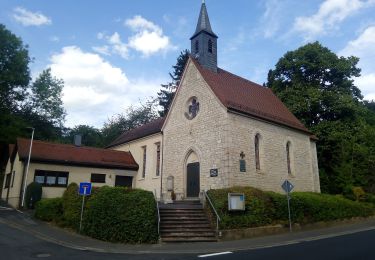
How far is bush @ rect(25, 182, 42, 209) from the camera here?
72.0 feet

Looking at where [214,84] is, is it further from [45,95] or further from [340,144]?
[45,95]

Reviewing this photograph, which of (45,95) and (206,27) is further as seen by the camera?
(45,95)

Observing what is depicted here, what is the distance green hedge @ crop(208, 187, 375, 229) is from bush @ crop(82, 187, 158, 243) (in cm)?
348

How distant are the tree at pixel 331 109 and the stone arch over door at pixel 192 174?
13531mm

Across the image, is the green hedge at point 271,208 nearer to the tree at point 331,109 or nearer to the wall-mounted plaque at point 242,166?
the wall-mounted plaque at point 242,166

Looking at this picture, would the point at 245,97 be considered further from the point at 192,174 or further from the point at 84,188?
the point at 84,188

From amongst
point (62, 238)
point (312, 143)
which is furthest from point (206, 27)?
point (62, 238)

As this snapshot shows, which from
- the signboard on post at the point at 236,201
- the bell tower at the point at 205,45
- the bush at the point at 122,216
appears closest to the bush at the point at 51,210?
the bush at the point at 122,216

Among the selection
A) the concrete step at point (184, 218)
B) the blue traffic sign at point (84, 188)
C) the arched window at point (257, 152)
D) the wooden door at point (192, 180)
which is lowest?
the concrete step at point (184, 218)

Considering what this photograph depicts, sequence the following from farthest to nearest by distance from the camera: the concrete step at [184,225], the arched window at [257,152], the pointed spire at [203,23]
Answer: the pointed spire at [203,23], the arched window at [257,152], the concrete step at [184,225]

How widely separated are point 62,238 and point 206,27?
60.8 ft

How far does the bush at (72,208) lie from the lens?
15.8 m

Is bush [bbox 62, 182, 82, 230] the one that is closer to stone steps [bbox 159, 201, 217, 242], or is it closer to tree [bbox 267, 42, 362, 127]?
stone steps [bbox 159, 201, 217, 242]

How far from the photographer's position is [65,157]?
2652cm
